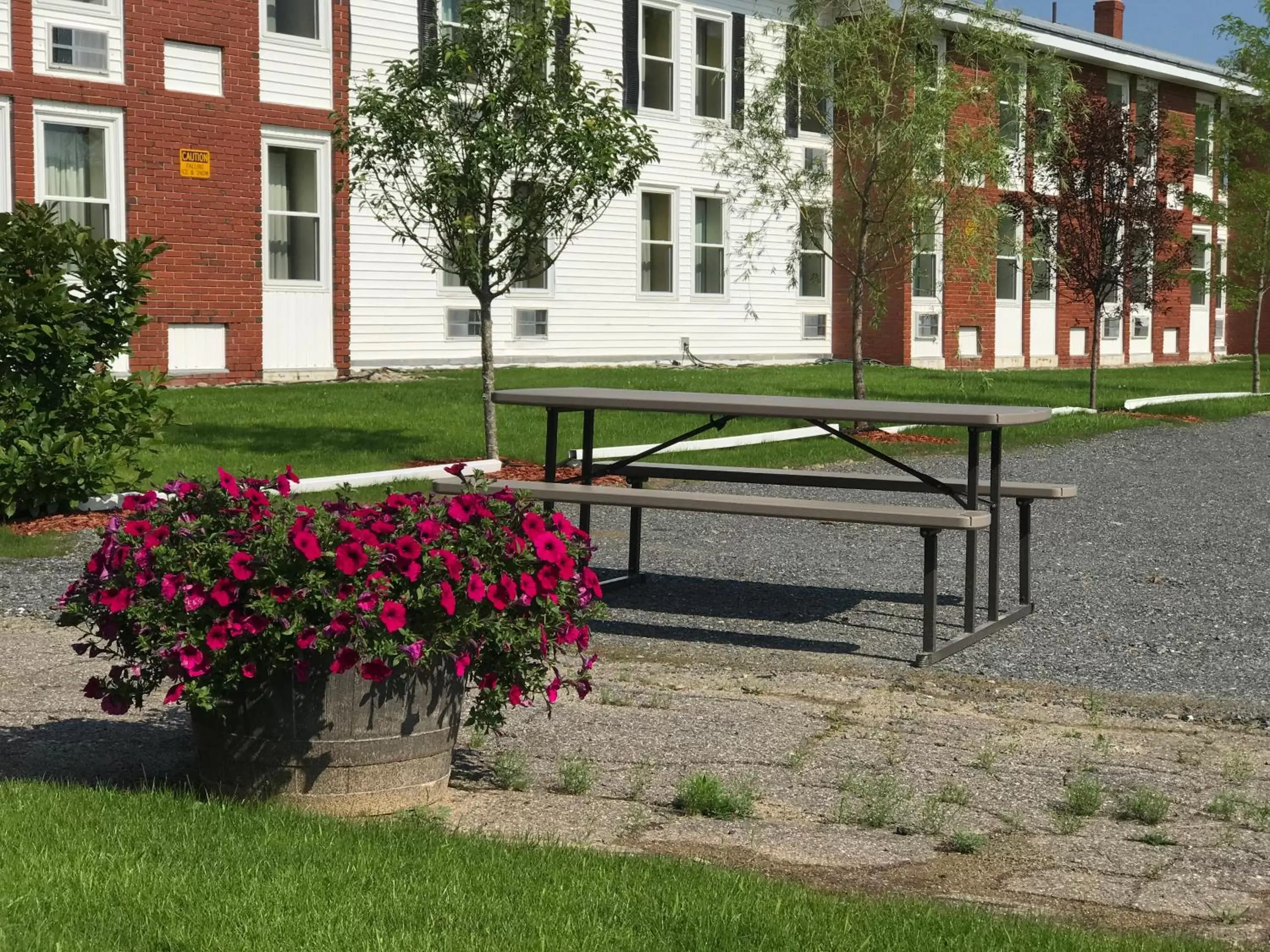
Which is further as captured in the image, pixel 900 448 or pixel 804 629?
pixel 900 448

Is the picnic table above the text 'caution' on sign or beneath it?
beneath

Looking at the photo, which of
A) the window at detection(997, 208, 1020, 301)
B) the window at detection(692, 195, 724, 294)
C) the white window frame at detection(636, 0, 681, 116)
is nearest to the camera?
the white window frame at detection(636, 0, 681, 116)

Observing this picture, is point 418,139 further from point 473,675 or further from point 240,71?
point 473,675

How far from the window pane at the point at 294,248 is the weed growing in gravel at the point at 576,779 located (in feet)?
60.9

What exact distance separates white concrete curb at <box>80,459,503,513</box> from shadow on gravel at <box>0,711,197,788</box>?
5.76 meters

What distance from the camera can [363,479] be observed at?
1327 centimetres

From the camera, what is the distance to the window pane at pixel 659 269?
29.0m

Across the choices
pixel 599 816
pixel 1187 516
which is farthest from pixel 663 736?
pixel 1187 516

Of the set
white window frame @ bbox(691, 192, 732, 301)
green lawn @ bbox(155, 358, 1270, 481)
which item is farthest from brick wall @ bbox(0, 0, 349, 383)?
white window frame @ bbox(691, 192, 732, 301)

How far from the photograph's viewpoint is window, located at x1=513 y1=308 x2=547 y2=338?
88.3 ft

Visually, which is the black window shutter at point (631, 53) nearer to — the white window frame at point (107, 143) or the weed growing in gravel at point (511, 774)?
the white window frame at point (107, 143)

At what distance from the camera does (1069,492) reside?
341 inches

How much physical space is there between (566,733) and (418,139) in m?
9.38

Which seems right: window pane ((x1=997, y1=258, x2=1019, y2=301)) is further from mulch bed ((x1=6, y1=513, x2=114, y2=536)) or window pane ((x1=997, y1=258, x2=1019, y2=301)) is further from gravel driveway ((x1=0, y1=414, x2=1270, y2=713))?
mulch bed ((x1=6, y1=513, x2=114, y2=536))
